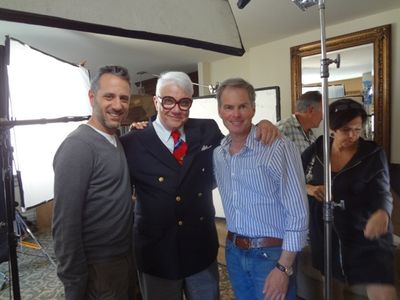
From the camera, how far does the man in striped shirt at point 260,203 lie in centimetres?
107

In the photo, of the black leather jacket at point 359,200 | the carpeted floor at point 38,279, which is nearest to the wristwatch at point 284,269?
the black leather jacket at point 359,200

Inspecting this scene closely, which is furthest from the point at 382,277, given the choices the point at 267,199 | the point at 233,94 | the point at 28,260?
the point at 28,260

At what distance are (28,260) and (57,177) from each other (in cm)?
278

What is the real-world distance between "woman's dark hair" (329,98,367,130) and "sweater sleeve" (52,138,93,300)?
3.65 feet

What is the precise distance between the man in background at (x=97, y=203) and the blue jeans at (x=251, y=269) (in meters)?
0.43

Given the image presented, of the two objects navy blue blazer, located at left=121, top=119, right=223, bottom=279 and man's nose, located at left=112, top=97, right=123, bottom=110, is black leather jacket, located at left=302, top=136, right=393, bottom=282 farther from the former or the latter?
man's nose, located at left=112, top=97, right=123, bottom=110

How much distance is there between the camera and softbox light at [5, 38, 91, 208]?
1.61 meters

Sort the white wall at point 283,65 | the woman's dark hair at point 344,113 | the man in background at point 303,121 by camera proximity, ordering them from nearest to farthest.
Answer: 1. the woman's dark hair at point 344,113
2. the man in background at point 303,121
3. the white wall at point 283,65

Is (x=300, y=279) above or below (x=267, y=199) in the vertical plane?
below

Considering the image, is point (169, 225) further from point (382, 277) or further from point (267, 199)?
point (382, 277)

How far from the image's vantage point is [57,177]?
1008 millimetres

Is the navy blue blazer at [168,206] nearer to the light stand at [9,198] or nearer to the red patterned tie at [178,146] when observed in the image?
the red patterned tie at [178,146]

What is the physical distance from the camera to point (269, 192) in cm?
111

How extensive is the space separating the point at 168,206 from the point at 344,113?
2.99 feet
